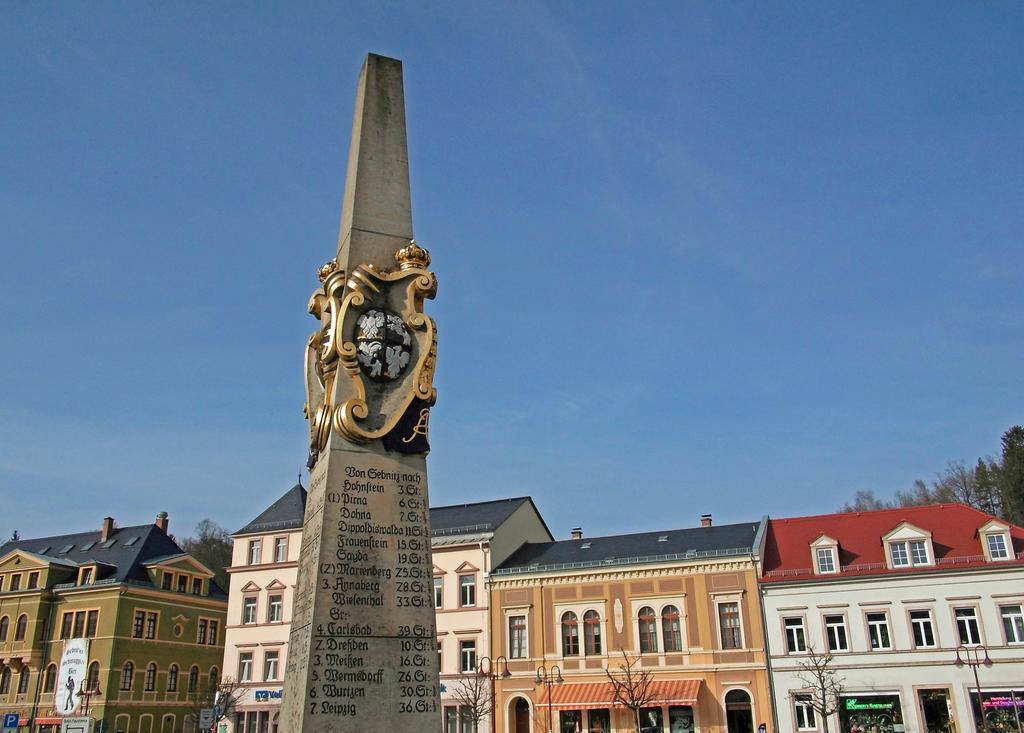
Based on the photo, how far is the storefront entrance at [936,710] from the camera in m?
27.5

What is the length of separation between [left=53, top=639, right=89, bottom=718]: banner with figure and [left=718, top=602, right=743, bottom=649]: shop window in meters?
27.1

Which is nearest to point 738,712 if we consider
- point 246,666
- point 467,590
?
point 467,590

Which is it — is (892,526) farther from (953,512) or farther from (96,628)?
(96,628)

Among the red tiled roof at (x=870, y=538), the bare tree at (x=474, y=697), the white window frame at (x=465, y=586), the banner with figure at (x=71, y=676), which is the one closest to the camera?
the red tiled roof at (x=870, y=538)

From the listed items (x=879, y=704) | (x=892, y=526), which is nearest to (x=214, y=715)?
(x=879, y=704)

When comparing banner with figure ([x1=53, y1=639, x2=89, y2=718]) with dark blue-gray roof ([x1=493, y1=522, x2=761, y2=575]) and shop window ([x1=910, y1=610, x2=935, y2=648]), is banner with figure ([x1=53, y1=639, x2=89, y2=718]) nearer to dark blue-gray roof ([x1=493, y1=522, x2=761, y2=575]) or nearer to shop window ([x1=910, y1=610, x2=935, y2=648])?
dark blue-gray roof ([x1=493, y1=522, x2=761, y2=575])

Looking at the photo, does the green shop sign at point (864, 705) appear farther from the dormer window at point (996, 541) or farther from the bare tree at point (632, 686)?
the bare tree at point (632, 686)

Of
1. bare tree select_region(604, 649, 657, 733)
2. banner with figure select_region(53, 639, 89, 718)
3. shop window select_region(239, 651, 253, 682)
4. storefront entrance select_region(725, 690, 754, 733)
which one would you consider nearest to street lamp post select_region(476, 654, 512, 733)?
bare tree select_region(604, 649, 657, 733)

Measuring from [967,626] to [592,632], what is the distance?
12304 millimetres

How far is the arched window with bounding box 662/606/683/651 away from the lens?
3155cm

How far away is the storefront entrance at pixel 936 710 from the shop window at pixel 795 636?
147 inches

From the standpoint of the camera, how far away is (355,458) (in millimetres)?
9047

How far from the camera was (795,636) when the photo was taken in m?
30.2

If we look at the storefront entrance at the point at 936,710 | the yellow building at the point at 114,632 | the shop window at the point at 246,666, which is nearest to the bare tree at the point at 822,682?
the storefront entrance at the point at 936,710
